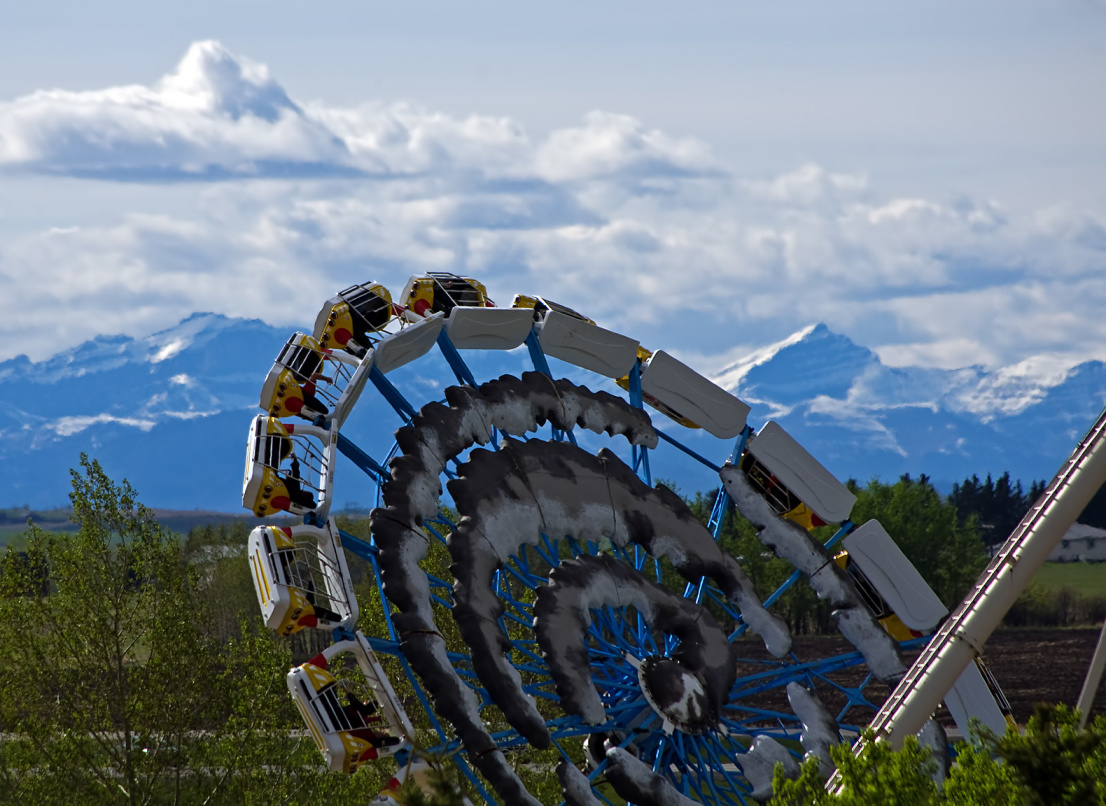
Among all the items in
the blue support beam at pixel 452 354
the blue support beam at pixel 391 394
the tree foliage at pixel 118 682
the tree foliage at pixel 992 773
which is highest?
the blue support beam at pixel 452 354

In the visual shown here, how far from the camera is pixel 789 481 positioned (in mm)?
35344

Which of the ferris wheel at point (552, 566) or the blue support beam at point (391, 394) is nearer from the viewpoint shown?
the ferris wheel at point (552, 566)

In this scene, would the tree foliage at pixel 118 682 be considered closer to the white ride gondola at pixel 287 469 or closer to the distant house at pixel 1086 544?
the white ride gondola at pixel 287 469

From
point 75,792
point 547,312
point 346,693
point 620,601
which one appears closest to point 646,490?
point 620,601

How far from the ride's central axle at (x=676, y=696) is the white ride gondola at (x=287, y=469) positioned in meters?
8.25

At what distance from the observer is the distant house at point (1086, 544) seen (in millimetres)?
174750

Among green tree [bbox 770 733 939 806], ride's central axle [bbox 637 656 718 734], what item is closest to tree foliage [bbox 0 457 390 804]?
ride's central axle [bbox 637 656 718 734]

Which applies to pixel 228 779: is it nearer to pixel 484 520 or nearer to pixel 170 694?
pixel 170 694

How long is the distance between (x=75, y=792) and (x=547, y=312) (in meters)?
19.3

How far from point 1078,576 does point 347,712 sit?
159 metres

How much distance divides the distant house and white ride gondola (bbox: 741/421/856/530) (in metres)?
151

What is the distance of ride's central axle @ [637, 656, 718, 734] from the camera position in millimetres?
30375

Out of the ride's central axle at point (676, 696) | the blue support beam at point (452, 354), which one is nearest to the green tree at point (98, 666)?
the blue support beam at point (452, 354)

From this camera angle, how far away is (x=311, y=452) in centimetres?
3184
